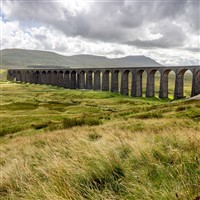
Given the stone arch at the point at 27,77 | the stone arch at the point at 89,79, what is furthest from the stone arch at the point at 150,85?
the stone arch at the point at 27,77

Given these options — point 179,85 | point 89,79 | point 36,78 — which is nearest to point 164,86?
point 179,85

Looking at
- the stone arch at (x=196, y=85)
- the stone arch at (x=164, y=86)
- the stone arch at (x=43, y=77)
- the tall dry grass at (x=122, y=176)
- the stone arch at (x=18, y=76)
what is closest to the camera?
the tall dry grass at (x=122, y=176)

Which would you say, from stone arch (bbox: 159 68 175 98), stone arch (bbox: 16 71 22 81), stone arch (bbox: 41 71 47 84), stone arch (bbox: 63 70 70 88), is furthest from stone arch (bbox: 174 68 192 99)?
stone arch (bbox: 16 71 22 81)

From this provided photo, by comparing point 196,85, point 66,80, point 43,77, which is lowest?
point 66,80

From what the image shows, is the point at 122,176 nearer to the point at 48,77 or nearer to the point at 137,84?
the point at 137,84

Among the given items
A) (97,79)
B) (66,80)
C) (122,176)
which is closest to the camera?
(122,176)

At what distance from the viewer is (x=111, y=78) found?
354 ft

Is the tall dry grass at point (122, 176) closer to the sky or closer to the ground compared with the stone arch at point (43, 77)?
closer to the sky

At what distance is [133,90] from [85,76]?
40934 mm

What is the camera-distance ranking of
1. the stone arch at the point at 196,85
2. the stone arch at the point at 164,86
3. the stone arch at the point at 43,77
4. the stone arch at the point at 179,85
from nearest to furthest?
the stone arch at the point at 196,85, the stone arch at the point at 179,85, the stone arch at the point at 164,86, the stone arch at the point at 43,77

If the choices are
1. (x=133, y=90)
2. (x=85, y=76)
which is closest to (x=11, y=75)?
(x=85, y=76)

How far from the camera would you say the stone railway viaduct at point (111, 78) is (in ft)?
270

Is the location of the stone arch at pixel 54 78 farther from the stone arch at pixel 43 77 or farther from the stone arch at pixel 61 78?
the stone arch at pixel 43 77

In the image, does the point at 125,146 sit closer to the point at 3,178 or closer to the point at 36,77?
the point at 3,178
